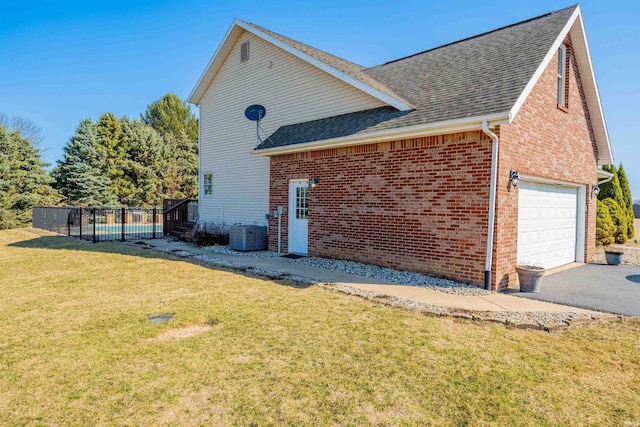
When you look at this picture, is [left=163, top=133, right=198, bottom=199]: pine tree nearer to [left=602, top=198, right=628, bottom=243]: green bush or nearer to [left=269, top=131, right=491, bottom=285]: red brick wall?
[left=269, top=131, right=491, bottom=285]: red brick wall

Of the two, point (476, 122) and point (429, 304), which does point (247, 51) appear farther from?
point (429, 304)

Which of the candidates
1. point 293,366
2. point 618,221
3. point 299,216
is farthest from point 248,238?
point 618,221

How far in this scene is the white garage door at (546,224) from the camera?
8398mm

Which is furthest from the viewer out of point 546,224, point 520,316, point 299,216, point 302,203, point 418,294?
point 299,216

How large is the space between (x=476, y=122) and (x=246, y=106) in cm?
953

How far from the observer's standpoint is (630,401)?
323 cm

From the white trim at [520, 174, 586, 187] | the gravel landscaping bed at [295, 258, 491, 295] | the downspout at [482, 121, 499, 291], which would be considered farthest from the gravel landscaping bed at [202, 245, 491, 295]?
the white trim at [520, 174, 586, 187]

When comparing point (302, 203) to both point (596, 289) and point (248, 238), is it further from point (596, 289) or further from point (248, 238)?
point (596, 289)

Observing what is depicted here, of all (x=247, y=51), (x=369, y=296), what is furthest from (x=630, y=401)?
(x=247, y=51)

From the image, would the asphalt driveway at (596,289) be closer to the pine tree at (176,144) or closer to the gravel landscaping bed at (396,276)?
the gravel landscaping bed at (396,276)

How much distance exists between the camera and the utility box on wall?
38.4ft

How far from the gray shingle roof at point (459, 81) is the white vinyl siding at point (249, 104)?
665 millimetres

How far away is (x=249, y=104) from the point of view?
1385 cm

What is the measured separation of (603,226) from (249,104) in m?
15.5
